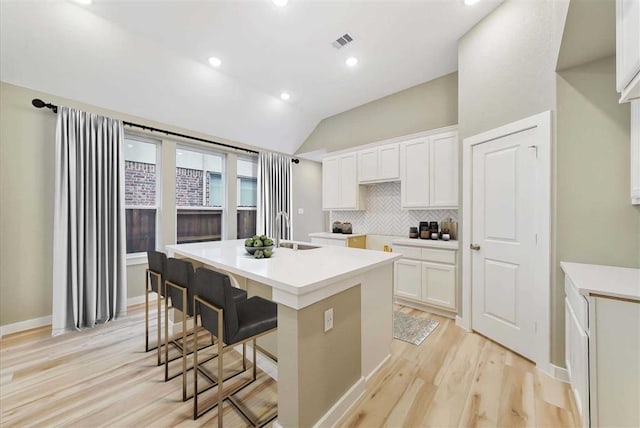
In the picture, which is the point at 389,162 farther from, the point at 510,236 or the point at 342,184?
the point at 510,236

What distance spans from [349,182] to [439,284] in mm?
2266

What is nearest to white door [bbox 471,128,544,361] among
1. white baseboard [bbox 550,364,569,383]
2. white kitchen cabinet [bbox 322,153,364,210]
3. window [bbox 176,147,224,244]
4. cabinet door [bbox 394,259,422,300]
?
white baseboard [bbox 550,364,569,383]

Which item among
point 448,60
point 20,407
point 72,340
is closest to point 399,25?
point 448,60

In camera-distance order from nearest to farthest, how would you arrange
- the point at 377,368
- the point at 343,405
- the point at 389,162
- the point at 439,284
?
the point at 343,405 → the point at 377,368 → the point at 439,284 → the point at 389,162

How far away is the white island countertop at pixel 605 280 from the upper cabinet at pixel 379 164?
2447 mm

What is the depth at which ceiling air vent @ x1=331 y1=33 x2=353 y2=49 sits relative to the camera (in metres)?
2.82

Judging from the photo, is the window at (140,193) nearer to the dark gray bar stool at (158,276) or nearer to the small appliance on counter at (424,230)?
the dark gray bar stool at (158,276)

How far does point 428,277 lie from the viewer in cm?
330

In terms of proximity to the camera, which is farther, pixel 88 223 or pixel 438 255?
pixel 438 255

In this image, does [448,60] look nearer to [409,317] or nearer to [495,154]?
[495,154]

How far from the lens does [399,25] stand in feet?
8.77

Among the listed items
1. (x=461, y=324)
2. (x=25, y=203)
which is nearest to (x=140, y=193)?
(x=25, y=203)

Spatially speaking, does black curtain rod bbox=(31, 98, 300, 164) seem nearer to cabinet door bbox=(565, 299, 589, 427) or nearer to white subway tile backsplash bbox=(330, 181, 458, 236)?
white subway tile backsplash bbox=(330, 181, 458, 236)

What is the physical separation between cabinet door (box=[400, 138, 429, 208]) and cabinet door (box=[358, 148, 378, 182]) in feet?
1.55
